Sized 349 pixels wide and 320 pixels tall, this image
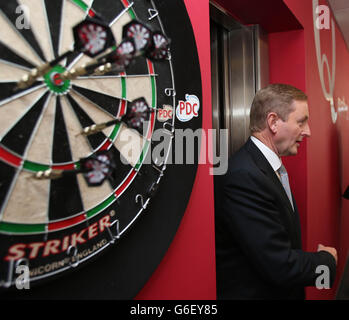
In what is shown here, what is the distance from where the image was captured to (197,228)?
0.94 metres

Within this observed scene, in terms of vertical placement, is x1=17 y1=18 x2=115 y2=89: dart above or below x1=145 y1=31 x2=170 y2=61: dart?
below

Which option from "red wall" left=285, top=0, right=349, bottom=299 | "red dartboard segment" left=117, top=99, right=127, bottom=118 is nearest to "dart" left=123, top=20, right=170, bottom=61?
"red dartboard segment" left=117, top=99, right=127, bottom=118

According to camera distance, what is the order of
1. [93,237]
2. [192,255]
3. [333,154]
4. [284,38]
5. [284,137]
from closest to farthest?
[93,237] < [192,255] < [284,137] < [284,38] < [333,154]

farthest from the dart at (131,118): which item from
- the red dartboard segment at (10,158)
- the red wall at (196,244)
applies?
the red wall at (196,244)

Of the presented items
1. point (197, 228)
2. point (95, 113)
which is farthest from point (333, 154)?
point (95, 113)

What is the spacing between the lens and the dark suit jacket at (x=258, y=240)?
3.68ft

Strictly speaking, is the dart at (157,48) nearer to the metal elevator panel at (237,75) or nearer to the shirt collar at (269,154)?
the shirt collar at (269,154)

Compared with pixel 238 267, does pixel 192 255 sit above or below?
above

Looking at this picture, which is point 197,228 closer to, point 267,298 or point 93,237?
point 93,237

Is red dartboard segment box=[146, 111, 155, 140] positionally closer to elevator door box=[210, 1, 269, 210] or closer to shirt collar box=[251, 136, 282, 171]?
shirt collar box=[251, 136, 282, 171]

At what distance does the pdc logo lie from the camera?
845 mm

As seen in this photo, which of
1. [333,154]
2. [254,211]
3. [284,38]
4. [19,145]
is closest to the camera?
[19,145]

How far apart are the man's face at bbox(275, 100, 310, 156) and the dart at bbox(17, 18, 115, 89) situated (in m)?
1.11

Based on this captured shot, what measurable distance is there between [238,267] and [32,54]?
105 cm
